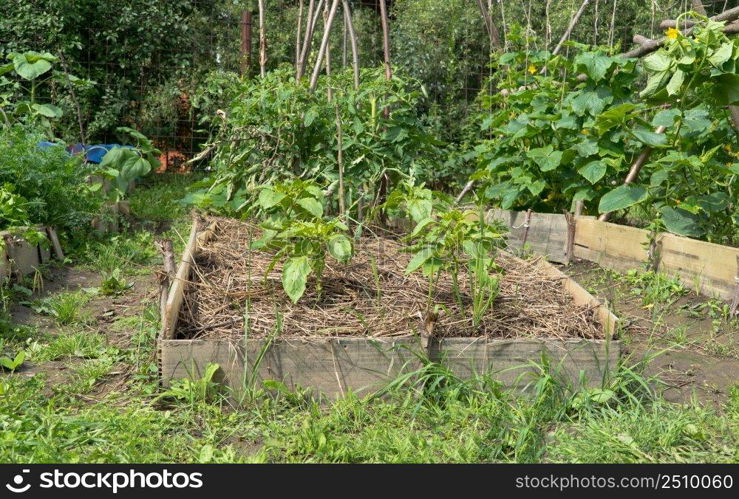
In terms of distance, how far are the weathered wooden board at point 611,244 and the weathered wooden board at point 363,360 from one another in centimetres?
180

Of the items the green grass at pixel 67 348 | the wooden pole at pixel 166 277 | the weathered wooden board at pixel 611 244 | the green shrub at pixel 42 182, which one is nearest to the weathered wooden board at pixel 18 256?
the green shrub at pixel 42 182

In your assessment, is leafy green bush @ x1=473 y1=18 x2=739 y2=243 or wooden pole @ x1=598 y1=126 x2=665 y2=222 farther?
wooden pole @ x1=598 y1=126 x2=665 y2=222

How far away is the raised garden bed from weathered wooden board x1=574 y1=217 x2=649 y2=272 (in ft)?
4.07

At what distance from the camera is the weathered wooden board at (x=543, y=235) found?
A: 15.7ft

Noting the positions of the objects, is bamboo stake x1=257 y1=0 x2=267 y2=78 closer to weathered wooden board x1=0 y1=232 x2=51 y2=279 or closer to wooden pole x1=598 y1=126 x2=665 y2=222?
weathered wooden board x1=0 y1=232 x2=51 y2=279

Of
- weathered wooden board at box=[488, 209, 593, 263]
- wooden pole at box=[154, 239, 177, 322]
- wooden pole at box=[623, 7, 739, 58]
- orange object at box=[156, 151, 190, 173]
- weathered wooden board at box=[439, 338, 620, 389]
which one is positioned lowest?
orange object at box=[156, 151, 190, 173]

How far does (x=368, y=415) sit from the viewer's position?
2.29m

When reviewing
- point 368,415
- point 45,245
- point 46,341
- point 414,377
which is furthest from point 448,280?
point 45,245

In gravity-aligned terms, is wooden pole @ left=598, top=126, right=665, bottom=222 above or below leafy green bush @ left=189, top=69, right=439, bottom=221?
below

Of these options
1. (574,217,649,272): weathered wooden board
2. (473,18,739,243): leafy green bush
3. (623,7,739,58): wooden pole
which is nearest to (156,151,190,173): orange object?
(473,18,739,243): leafy green bush

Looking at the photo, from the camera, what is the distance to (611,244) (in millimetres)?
4395

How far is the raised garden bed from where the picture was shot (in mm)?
2428

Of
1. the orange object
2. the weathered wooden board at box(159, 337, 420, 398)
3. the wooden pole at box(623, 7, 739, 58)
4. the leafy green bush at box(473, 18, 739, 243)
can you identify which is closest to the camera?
the weathered wooden board at box(159, 337, 420, 398)
